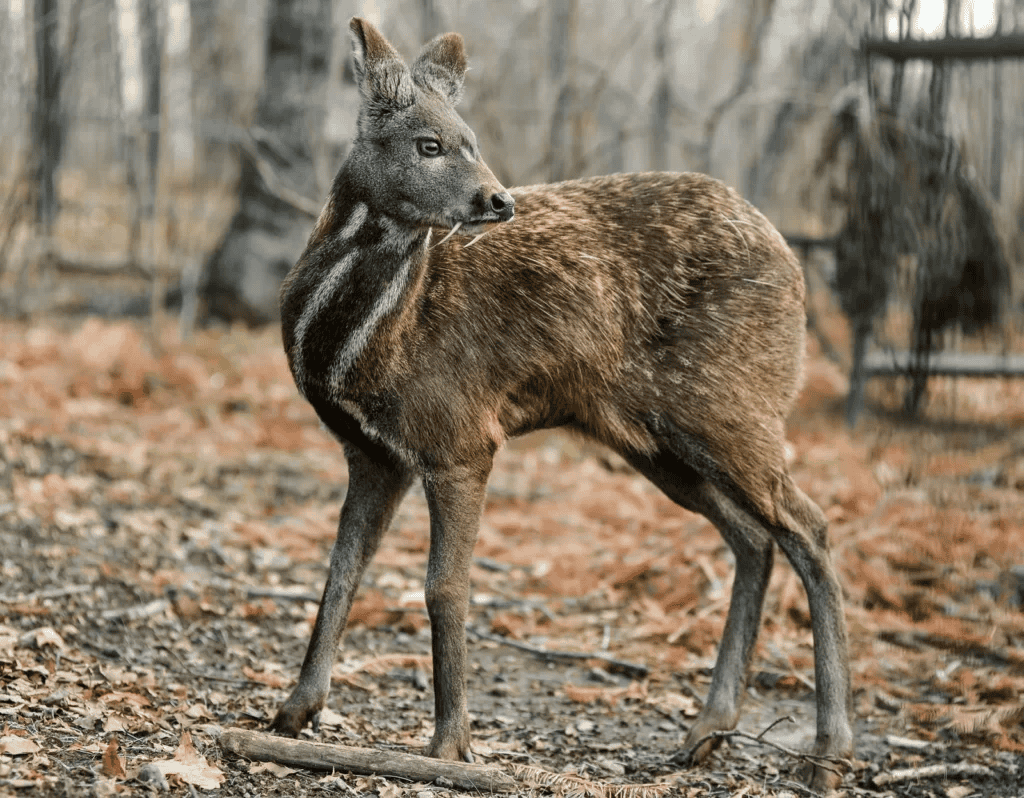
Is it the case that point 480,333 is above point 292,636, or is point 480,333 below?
above

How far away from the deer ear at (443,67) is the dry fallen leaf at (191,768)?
265cm

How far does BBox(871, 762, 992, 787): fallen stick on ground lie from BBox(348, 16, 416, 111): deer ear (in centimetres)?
332

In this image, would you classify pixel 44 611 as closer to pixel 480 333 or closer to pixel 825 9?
pixel 480 333

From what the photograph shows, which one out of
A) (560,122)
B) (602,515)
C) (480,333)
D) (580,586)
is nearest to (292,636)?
(580,586)

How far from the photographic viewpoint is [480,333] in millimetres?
4430

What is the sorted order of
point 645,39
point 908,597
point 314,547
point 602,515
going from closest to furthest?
point 908,597 < point 314,547 < point 602,515 < point 645,39

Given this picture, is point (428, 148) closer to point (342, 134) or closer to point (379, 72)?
point (379, 72)

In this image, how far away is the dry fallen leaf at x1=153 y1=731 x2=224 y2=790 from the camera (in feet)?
12.1

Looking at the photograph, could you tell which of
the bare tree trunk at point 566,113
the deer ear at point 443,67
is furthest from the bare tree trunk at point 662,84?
the deer ear at point 443,67

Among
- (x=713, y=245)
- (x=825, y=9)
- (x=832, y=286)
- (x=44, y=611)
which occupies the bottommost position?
(x=44, y=611)

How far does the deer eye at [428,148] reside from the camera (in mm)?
4234

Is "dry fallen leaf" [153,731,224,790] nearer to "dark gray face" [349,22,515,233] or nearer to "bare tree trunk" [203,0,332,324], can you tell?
"dark gray face" [349,22,515,233]

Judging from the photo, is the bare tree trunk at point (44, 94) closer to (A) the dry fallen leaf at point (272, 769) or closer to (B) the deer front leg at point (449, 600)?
(B) the deer front leg at point (449, 600)

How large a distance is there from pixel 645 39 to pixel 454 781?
2903 centimetres
